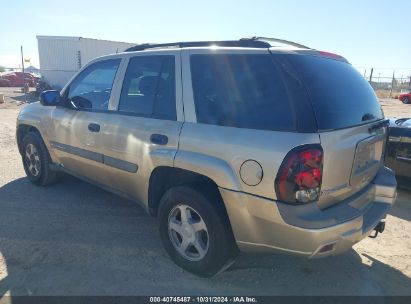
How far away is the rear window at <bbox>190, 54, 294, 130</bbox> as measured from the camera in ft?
7.86

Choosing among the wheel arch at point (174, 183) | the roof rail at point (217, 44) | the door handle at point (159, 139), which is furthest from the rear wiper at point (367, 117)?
the door handle at point (159, 139)

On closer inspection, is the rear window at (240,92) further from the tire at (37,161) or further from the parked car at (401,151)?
the parked car at (401,151)

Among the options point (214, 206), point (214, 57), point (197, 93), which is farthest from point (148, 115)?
point (214, 206)

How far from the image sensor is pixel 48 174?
488 centimetres

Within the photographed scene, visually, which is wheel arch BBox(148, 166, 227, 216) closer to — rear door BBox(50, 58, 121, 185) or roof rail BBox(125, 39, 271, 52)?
rear door BBox(50, 58, 121, 185)

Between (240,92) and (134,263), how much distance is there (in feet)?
5.96

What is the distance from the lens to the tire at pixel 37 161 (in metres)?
4.76

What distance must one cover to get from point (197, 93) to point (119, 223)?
1.93m

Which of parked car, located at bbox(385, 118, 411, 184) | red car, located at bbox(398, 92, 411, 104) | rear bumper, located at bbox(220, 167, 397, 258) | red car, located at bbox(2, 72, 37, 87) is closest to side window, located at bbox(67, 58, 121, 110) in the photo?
rear bumper, located at bbox(220, 167, 397, 258)

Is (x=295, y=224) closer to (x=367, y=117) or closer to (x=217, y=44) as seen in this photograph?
(x=367, y=117)

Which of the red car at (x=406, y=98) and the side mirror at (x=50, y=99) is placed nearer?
the side mirror at (x=50, y=99)

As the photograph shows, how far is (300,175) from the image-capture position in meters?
2.28

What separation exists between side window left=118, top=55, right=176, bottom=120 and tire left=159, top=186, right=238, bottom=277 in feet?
2.35

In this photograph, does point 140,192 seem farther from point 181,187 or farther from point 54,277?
point 54,277
